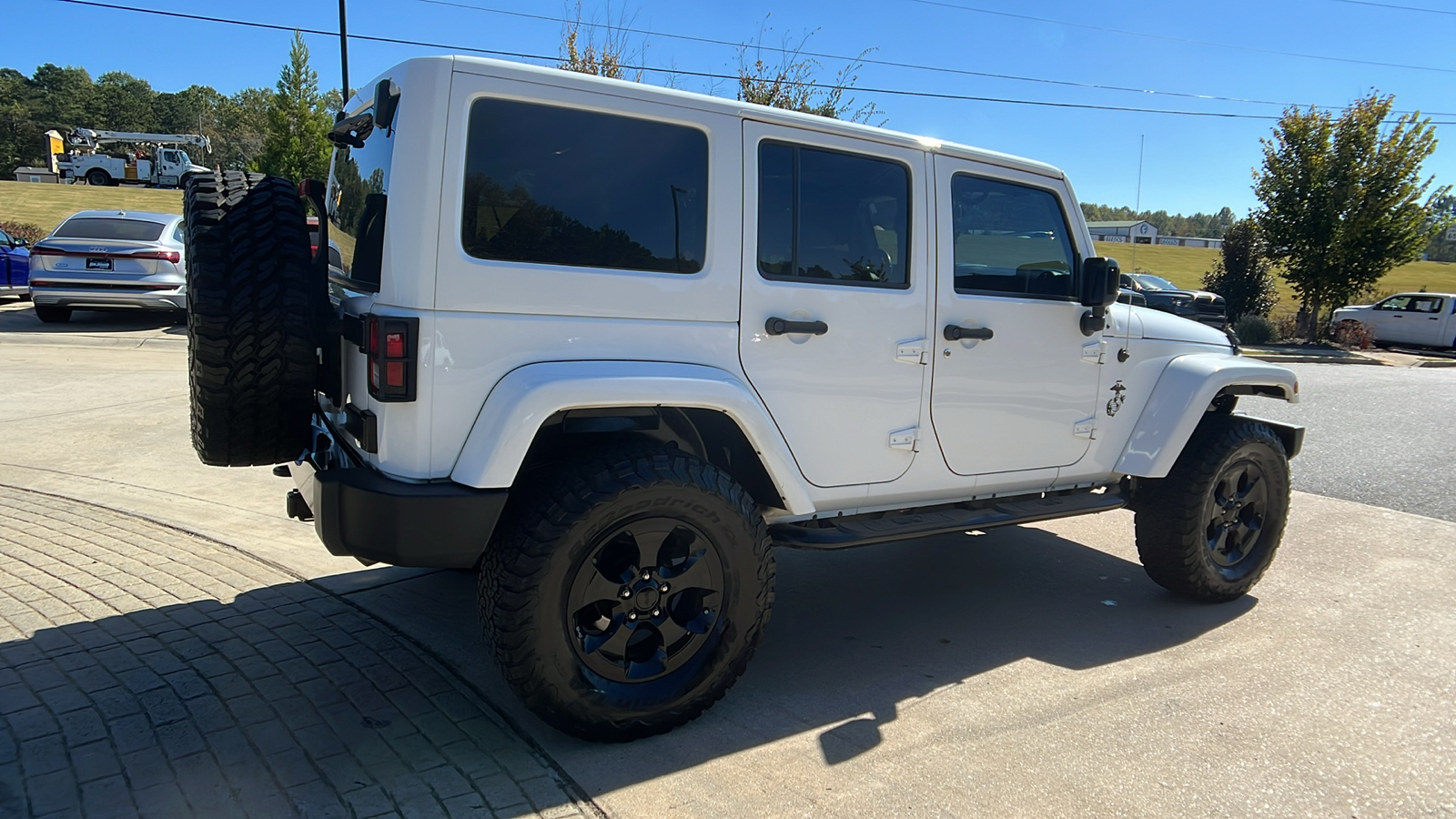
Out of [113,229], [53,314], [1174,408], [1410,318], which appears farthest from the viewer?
[1410,318]

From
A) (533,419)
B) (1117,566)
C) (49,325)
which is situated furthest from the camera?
(49,325)

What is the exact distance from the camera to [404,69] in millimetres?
2805

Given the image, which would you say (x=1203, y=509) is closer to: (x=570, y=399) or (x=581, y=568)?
(x=581, y=568)

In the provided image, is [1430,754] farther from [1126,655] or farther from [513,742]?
[513,742]

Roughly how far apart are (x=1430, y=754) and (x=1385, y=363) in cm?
2054

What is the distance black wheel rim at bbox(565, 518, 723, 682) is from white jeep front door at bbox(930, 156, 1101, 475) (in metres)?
1.21

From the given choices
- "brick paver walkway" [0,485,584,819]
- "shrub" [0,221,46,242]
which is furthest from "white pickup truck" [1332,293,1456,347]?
"shrub" [0,221,46,242]

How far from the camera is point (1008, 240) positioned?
398 centimetres

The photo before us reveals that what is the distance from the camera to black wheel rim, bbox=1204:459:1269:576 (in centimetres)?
452

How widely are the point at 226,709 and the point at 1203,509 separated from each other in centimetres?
422

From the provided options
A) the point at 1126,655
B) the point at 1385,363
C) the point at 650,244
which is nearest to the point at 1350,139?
the point at 1385,363

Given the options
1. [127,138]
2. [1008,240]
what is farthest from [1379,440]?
[127,138]

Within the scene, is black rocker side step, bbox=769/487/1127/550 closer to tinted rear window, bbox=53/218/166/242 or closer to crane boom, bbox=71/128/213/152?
tinted rear window, bbox=53/218/166/242

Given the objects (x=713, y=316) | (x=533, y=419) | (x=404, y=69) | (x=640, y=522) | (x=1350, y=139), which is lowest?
(x=640, y=522)
